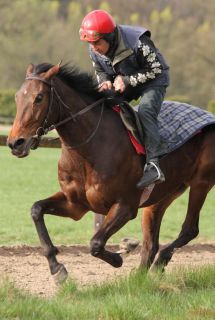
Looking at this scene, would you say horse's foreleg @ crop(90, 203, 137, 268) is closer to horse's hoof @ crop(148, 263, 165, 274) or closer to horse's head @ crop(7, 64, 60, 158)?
horse's hoof @ crop(148, 263, 165, 274)

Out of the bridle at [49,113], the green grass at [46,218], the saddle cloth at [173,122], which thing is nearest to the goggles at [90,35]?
the bridle at [49,113]

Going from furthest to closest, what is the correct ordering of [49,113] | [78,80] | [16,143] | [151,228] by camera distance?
[151,228], [78,80], [49,113], [16,143]

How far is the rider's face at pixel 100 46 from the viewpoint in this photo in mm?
6329

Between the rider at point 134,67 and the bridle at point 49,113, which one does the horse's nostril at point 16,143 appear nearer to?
the bridle at point 49,113

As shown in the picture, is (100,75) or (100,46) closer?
(100,46)

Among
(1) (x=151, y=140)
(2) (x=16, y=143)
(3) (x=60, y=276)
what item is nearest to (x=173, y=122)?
(1) (x=151, y=140)

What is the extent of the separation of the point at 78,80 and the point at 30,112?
749mm

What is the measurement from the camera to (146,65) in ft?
21.6

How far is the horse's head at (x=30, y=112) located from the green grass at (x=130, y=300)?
3.28ft

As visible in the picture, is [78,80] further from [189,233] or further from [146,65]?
[189,233]

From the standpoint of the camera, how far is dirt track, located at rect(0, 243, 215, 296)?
684 centimetres

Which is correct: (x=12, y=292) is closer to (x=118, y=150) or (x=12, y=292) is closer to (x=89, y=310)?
(x=89, y=310)

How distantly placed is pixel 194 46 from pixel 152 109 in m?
56.2

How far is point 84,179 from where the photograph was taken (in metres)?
6.23
